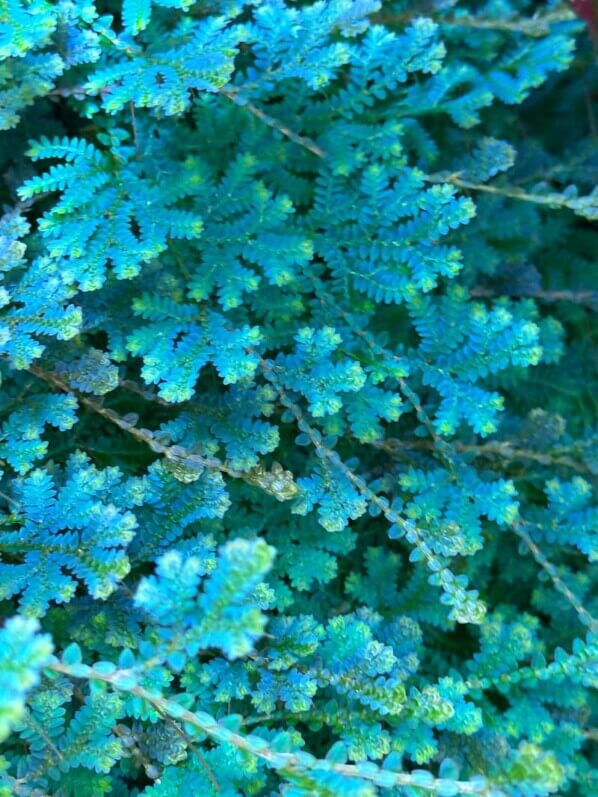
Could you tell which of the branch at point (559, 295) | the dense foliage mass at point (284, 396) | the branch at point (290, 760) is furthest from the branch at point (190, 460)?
the branch at point (559, 295)

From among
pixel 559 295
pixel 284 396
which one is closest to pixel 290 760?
pixel 284 396

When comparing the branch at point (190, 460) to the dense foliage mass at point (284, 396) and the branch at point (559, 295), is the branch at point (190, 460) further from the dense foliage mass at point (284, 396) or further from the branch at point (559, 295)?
the branch at point (559, 295)

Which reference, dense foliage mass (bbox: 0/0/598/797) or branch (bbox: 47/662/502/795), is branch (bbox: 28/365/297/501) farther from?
branch (bbox: 47/662/502/795)

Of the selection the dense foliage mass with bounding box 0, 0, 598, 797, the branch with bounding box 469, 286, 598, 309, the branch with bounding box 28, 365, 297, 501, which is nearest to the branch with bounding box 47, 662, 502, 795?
the dense foliage mass with bounding box 0, 0, 598, 797

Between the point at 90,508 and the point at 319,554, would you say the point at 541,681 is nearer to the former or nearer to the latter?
the point at 319,554

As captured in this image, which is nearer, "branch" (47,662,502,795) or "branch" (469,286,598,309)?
"branch" (47,662,502,795)

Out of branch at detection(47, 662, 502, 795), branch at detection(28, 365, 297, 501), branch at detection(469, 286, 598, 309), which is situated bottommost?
branch at detection(47, 662, 502, 795)

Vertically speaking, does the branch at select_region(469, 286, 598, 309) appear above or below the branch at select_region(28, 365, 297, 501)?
above

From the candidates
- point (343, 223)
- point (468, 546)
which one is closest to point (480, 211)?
point (343, 223)
